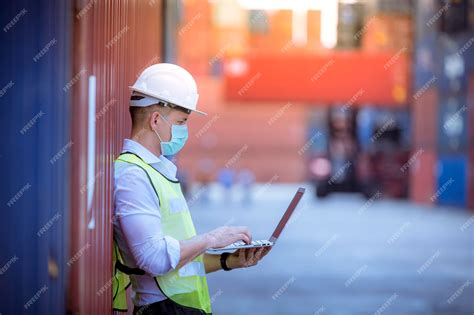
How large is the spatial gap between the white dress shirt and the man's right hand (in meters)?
0.14

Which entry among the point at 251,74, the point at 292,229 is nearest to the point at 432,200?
the point at 251,74

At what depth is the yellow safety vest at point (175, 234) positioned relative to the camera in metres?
2.83

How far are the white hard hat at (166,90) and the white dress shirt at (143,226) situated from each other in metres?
0.19

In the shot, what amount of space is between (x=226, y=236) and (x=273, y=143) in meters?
36.4

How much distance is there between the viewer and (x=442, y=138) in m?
26.0

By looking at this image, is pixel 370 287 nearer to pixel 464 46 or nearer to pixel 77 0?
pixel 77 0

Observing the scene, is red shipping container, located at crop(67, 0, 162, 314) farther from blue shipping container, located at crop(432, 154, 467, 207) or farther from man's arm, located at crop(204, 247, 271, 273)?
blue shipping container, located at crop(432, 154, 467, 207)

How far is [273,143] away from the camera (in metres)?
39.2

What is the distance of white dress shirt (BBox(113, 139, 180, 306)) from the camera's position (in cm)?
268
